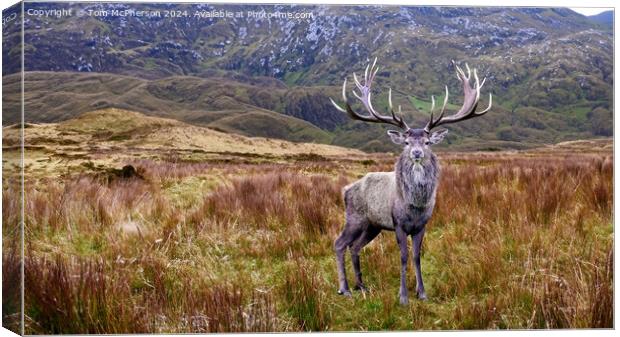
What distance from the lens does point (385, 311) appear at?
416 centimetres

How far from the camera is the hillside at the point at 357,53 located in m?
5.13

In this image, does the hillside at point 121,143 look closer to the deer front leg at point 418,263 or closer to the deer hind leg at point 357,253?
the deer hind leg at point 357,253

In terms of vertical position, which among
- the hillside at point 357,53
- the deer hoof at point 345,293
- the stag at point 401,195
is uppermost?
the hillside at point 357,53

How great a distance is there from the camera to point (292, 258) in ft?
15.9

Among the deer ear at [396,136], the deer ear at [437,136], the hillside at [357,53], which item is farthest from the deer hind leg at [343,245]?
the hillside at [357,53]

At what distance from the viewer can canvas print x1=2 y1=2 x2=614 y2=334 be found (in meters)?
4.15

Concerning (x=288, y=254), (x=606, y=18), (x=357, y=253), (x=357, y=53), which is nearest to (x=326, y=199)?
(x=288, y=254)

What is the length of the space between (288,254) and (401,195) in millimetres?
1207

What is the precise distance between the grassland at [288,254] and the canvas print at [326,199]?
19 millimetres

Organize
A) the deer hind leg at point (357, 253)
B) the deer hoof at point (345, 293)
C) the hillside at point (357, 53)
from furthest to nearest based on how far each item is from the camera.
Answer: the hillside at point (357, 53) < the deer hind leg at point (357, 253) < the deer hoof at point (345, 293)

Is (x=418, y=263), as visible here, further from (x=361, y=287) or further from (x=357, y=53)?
(x=357, y=53)

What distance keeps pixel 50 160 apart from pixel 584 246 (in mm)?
5301

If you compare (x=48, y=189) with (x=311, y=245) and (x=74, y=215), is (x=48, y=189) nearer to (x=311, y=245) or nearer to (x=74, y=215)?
(x=74, y=215)

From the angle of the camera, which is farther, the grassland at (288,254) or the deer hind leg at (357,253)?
the deer hind leg at (357,253)
